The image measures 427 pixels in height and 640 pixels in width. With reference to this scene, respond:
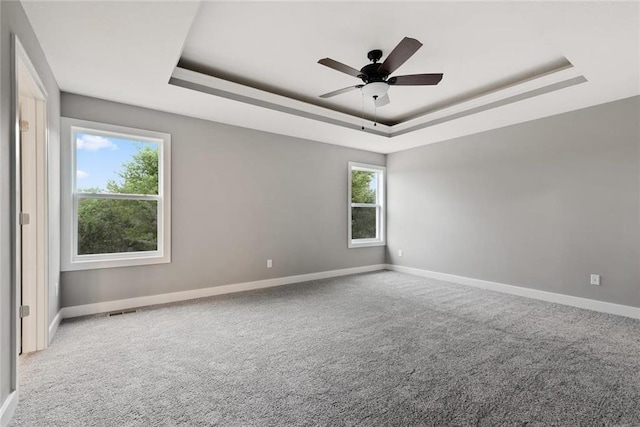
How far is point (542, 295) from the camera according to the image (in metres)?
4.09

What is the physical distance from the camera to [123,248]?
3.74 metres

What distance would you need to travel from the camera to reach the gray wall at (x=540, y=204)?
348cm

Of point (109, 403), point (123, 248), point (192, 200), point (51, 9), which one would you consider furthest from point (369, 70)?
point (123, 248)

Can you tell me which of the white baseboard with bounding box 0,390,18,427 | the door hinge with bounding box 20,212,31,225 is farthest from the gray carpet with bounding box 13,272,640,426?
the door hinge with bounding box 20,212,31,225

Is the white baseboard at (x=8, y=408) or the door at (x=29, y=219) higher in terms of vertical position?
the door at (x=29, y=219)

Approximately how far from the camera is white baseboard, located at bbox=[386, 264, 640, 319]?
11.3 ft

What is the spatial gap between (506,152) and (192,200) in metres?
4.51

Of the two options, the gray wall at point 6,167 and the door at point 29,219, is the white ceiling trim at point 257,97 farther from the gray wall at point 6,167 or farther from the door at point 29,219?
the gray wall at point 6,167

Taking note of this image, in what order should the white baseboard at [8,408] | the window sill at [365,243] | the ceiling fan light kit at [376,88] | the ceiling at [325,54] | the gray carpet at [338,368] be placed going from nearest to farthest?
1. the white baseboard at [8,408]
2. the gray carpet at [338,368]
3. the ceiling at [325,54]
4. the ceiling fan light kit at [376,88]
5. the window sill at [365,243]

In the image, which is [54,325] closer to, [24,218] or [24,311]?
[24,311]

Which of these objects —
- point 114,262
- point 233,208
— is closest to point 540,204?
point 233,208

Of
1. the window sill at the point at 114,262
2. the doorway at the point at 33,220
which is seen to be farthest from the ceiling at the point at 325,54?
the window sill at the point at 114,262

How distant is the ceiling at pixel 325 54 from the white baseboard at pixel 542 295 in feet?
7.72

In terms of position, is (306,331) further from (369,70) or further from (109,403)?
(369,70)
